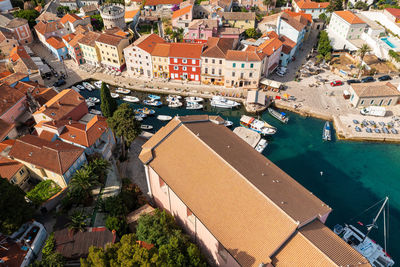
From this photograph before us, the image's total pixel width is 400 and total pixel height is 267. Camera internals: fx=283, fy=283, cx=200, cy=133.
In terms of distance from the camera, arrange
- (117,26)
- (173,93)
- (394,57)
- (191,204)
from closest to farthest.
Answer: (191,204), (173,93), (394,57), (117,26)

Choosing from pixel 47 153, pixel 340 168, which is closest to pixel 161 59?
pixel 47 153

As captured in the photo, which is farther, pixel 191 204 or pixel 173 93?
pixel 173 93

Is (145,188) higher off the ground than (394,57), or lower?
lower

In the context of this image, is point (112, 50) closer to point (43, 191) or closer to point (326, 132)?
Result: point (43, 191)

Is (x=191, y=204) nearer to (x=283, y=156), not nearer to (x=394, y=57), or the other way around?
(x=283, y=156)

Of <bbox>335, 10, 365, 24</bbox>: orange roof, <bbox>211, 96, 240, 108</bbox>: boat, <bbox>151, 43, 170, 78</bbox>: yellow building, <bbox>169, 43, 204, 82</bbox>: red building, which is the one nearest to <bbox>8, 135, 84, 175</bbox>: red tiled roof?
<bbox>211, 96, 240, 108</bbox>: boat

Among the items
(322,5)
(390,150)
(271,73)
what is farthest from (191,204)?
(322,5)

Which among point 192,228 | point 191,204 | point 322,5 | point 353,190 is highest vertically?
point 322,5
